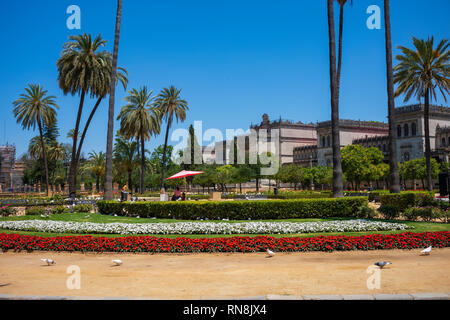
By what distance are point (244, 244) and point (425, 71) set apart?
2834cm

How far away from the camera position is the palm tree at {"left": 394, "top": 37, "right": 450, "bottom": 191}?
108 ft

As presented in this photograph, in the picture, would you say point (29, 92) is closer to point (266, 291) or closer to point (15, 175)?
point (266, 291)

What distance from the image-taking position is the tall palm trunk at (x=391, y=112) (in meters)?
22.3

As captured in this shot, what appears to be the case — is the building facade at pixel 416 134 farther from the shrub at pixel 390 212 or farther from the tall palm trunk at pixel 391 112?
the shrub at pixel 390 212

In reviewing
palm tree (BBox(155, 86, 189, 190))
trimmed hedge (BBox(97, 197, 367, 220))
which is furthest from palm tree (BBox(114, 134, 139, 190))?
trimmed hedge (BBox(97, 197, 367, 220))

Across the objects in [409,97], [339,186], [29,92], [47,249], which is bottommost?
[47,249]

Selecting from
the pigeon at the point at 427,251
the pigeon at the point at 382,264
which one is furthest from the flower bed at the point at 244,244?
the pigeon at the point at 382,264

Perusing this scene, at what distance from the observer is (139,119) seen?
155 feet

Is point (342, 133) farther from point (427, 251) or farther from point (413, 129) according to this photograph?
point (427, 251)

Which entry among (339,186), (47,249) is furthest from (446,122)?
(47,249)

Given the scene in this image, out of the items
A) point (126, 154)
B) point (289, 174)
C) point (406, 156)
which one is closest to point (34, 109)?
point (126, 154)

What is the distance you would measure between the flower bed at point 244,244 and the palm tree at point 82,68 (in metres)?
25.3

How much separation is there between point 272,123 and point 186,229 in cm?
9754
